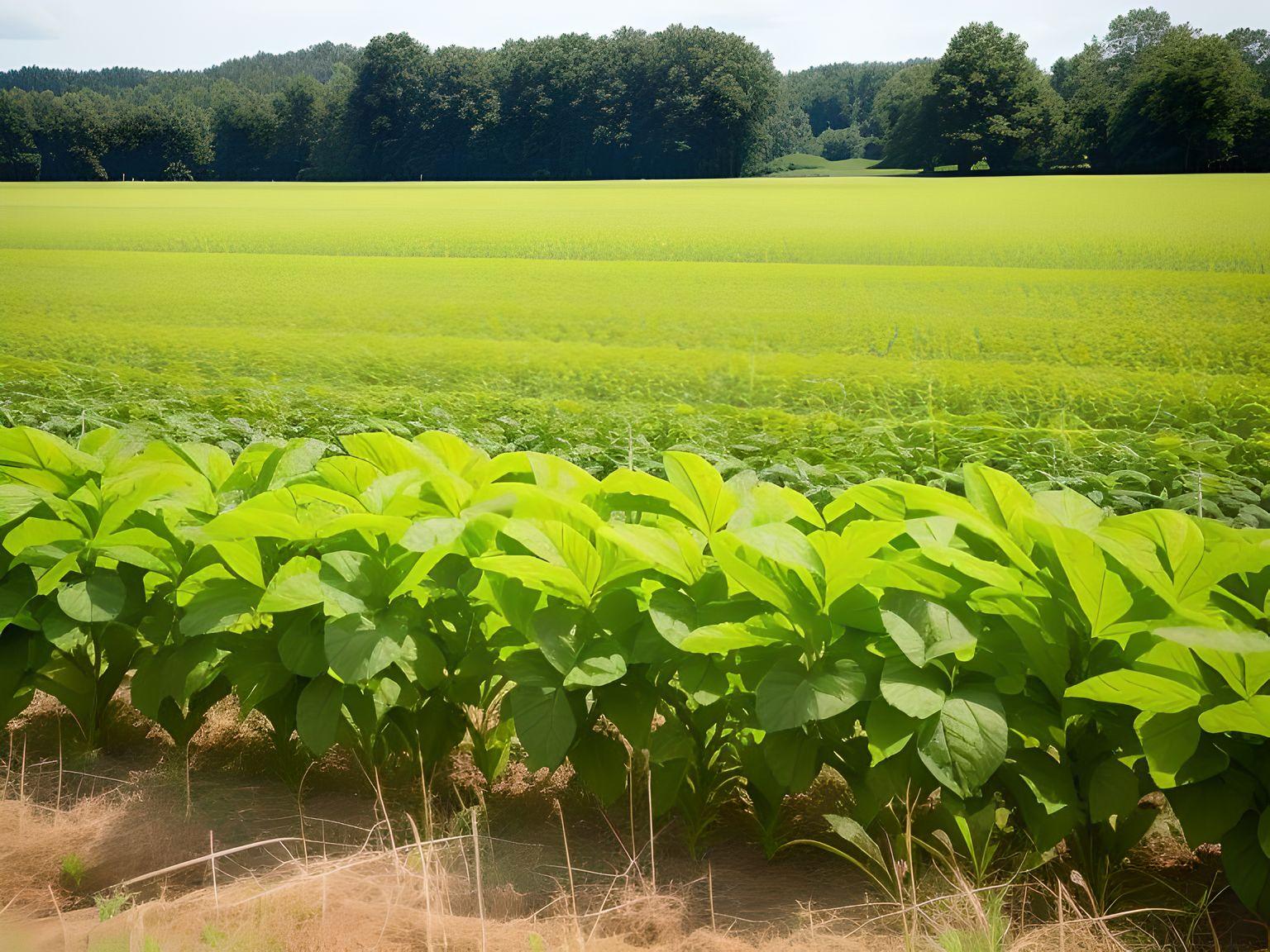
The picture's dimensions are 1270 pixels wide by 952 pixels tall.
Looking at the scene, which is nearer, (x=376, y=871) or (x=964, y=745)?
(x=964, y=745)

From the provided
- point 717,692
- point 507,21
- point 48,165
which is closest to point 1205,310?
point 717,692

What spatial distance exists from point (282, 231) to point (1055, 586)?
11.6ft

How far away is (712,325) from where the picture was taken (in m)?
3.38

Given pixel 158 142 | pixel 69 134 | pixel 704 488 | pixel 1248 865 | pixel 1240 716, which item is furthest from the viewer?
pixel 69 134

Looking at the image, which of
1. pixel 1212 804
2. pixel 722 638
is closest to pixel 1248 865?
pixel 1212 804

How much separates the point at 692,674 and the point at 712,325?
2.01m

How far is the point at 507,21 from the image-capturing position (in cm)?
371

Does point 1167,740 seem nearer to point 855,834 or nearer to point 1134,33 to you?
point 855,834

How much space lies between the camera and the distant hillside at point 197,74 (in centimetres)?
391

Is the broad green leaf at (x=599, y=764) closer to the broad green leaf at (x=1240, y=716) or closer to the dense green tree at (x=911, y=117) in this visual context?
the broad green leaf at (x=1240, y=716)

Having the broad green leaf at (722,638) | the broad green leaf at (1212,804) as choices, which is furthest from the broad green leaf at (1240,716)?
the broad green leaf at (722,638)

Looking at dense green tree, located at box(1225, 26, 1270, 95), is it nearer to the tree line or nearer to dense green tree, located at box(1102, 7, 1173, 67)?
the tree line

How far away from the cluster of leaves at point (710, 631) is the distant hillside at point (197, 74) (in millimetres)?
2438

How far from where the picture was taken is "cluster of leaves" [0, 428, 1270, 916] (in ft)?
4.67
